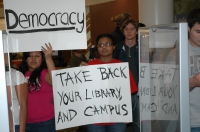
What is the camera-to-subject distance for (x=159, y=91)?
7.18 feet

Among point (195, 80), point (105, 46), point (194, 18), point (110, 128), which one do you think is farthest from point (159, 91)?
point (105, 46)

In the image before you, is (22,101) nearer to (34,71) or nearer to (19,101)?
(19,101)

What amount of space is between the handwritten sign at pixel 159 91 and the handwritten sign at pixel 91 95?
0.86 feet

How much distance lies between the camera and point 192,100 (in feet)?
7.34

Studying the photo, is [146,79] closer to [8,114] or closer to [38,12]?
[38,12]

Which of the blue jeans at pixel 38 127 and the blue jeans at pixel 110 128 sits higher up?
the blue jeans at pixel 38 127

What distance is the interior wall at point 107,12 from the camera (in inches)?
406

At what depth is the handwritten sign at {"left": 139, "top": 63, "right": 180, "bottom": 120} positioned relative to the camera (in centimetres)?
178

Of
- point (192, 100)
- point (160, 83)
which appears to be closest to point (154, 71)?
point (160, 83)

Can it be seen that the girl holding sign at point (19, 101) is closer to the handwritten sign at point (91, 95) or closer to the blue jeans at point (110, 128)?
the handwritten sign at point (91, 95)

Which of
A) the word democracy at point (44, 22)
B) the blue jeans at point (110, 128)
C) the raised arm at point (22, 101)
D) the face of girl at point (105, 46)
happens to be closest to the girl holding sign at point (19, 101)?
the raised arm at point (22, 101)

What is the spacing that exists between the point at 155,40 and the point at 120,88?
68 cm

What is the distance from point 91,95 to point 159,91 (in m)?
0.70

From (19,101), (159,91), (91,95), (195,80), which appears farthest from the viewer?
(91,95)
